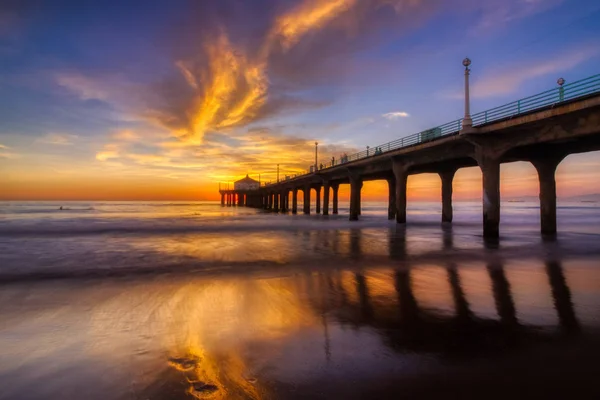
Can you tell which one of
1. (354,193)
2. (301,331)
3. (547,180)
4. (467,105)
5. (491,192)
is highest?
(467,105)

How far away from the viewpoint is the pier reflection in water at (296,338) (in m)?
4.52

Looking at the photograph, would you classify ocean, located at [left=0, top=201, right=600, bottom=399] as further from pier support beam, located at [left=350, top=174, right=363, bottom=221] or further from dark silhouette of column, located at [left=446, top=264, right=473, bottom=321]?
pier support beam, located at [left=350, top=174, right=363, bottom=221]

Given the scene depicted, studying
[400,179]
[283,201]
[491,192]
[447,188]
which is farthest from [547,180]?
[283,201]

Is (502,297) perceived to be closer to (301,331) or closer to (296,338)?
(301,331)

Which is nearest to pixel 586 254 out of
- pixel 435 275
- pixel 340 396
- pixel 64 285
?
pixel 435 275

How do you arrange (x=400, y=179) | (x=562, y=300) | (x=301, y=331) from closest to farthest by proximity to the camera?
(x=301, y=331), (x=562, y=300), (x=400, y=179)

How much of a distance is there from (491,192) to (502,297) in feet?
53.9

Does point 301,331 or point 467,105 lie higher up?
point 467,105

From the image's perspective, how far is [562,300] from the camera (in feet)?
27.9

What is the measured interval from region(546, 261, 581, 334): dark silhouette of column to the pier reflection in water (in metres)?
0.05

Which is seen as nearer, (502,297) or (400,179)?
(502,297)

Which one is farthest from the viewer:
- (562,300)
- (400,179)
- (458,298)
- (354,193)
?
(354,193)

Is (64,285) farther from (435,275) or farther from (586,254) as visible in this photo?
(586,254)

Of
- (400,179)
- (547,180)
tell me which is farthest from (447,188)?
(547,180)
